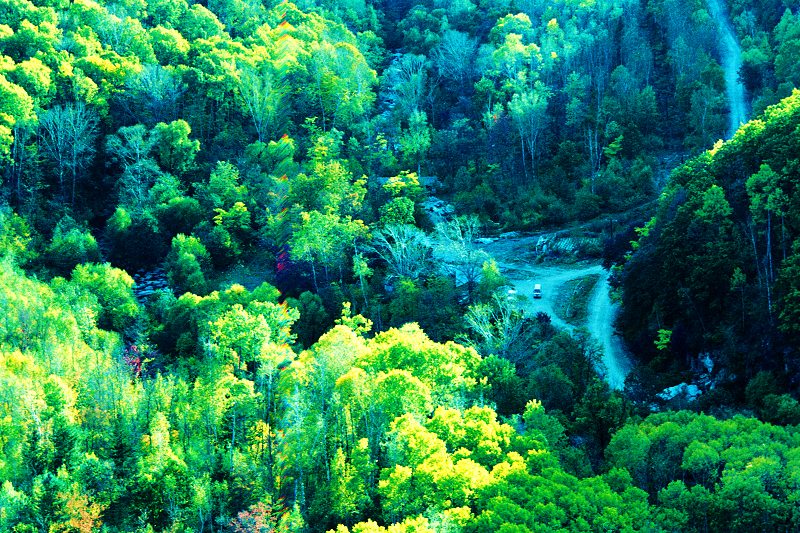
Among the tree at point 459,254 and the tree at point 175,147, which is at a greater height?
the tree at point 175,147

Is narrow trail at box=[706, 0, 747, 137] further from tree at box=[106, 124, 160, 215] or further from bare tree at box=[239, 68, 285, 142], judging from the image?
tree at box=[106, 124, 160, 215]

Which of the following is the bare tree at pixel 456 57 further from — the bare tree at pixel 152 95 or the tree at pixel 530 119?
the bare tree at pixel 152 95

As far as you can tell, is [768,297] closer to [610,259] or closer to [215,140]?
[610,259]

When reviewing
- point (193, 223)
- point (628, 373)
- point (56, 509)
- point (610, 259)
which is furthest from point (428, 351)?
point (193, 223)

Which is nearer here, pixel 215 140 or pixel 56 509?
pixel 56 509

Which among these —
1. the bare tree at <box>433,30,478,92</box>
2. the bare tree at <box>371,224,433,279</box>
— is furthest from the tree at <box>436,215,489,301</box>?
the bare tree at <box>433,30,478,92</box>

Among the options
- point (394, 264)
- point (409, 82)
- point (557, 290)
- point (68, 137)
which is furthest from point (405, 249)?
point (409, 82)

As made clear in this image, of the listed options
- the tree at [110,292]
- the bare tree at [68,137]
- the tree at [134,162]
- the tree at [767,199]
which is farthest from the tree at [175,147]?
the tree at [767,199]
